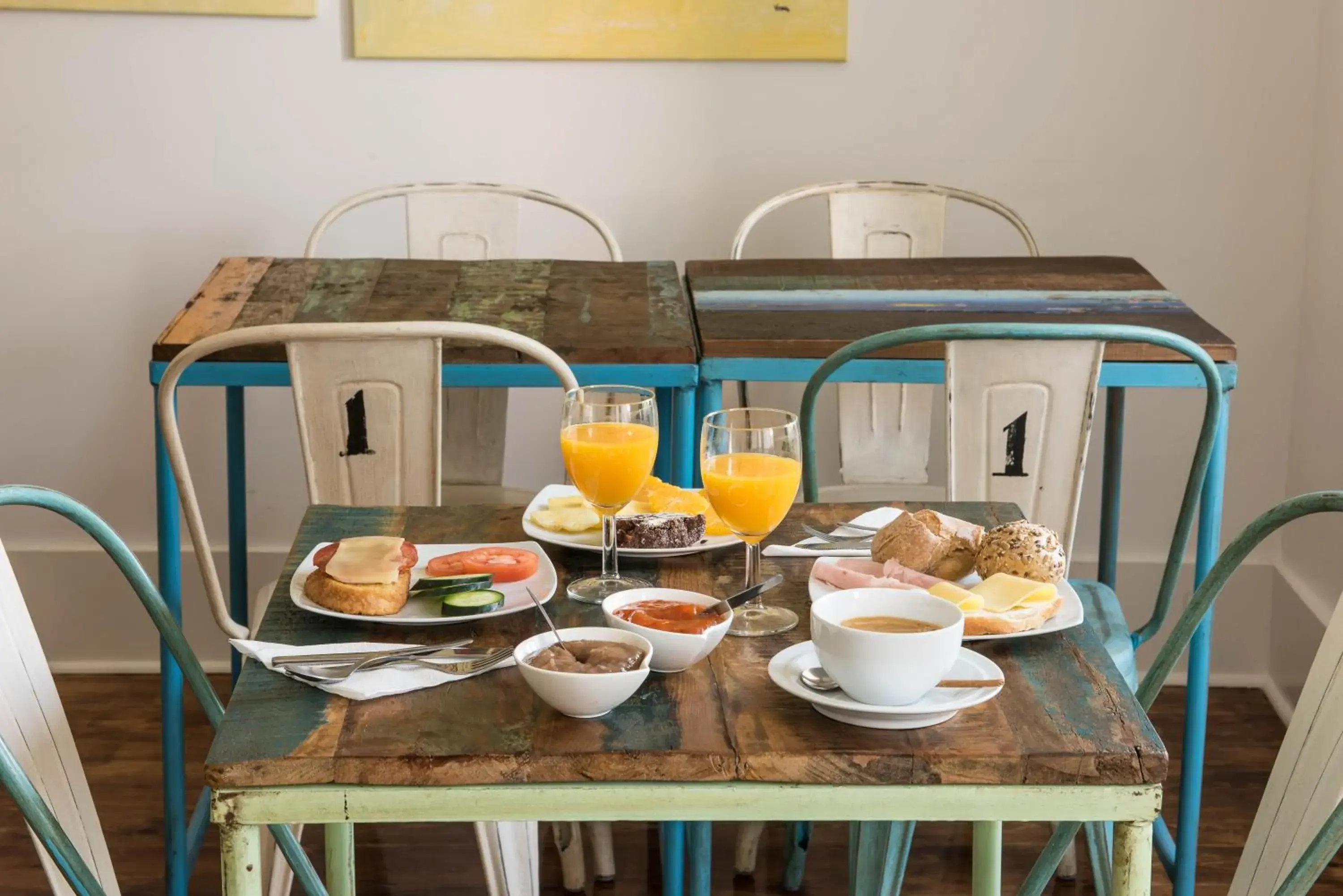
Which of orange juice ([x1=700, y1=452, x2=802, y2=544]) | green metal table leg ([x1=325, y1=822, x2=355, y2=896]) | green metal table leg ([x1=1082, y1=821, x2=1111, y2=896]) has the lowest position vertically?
green metal table leg ([x1=1082, y1=821, x2=1111, y2=896])

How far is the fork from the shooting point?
3.60 ft

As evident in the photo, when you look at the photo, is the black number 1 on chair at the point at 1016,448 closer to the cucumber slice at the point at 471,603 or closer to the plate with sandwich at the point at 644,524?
the plate with sandwich at the point at 644,524

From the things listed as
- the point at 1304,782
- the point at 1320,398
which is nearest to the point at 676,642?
the point at 1304,782

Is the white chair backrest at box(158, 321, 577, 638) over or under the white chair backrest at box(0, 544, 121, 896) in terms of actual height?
over

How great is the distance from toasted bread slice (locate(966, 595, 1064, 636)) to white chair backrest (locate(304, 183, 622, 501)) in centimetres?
163

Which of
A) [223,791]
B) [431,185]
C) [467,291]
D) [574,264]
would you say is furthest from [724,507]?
[431,185]

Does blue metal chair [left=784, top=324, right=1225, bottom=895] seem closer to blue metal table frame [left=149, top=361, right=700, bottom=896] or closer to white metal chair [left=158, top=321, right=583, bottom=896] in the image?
blue metal table frame [left=149, top=361, right=700, bottom=896]

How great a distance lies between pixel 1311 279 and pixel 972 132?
0.74 meters

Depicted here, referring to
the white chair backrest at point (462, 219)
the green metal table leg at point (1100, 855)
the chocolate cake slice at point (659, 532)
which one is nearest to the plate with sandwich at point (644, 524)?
the chocolate cake slice at point (659, 532)

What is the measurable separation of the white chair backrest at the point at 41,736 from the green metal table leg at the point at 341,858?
0.27 meters

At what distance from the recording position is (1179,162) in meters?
3.05

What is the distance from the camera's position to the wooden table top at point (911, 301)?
2104mm

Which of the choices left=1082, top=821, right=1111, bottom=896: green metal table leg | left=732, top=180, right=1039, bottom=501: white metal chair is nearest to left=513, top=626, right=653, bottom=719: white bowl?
left=1082, top=821, right=1111, bottom=896: green metal table leg

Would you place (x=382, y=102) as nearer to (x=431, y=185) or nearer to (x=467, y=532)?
(x=431, y=185)
